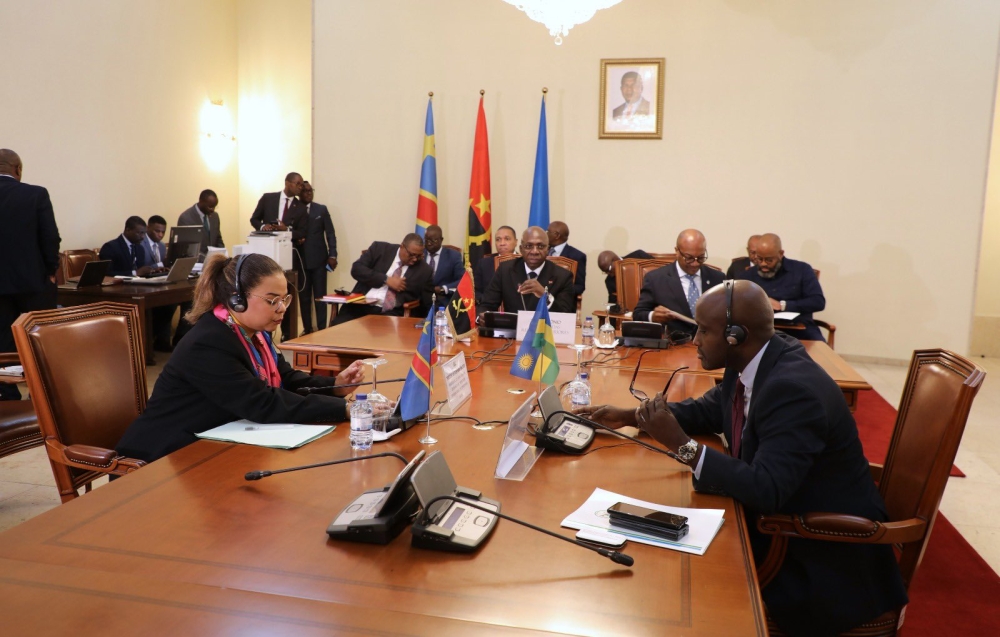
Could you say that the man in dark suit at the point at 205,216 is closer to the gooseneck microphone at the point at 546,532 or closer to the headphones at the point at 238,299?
the headphones at the point at 238,299

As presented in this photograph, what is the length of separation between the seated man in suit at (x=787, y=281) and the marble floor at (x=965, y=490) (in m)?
1.25

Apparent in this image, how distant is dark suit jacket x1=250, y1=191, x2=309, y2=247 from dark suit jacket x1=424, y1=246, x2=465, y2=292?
214cm

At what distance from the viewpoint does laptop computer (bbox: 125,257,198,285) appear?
20.4 feet

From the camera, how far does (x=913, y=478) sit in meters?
2.02

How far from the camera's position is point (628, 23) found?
7246 millimetres

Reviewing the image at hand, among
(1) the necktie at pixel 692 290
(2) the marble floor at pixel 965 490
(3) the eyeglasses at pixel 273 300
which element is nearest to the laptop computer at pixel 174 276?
(2) the marble floor at pixel 965 490

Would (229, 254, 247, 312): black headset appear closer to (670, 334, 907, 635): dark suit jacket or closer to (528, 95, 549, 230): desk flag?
(670, 334, 907, 635): dark suit jacket

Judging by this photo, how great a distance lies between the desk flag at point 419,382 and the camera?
218 centimetres

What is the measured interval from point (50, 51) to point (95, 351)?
5640mm

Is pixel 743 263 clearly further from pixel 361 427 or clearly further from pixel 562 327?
pixel 361 427

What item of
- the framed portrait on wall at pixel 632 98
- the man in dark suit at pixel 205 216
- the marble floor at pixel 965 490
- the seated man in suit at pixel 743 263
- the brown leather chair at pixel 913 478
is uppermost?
the framed portrait on wall at pixel 632 98

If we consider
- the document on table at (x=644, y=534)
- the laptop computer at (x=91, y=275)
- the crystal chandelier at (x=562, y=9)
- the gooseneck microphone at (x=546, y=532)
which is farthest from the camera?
the laptop computer at (x=91, y=275)

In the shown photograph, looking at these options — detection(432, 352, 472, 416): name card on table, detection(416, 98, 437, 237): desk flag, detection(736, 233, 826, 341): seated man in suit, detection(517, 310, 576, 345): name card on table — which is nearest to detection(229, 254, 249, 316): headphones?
detection(432, 352, 472, 416): name card on table

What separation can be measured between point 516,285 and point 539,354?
2.29 meters
